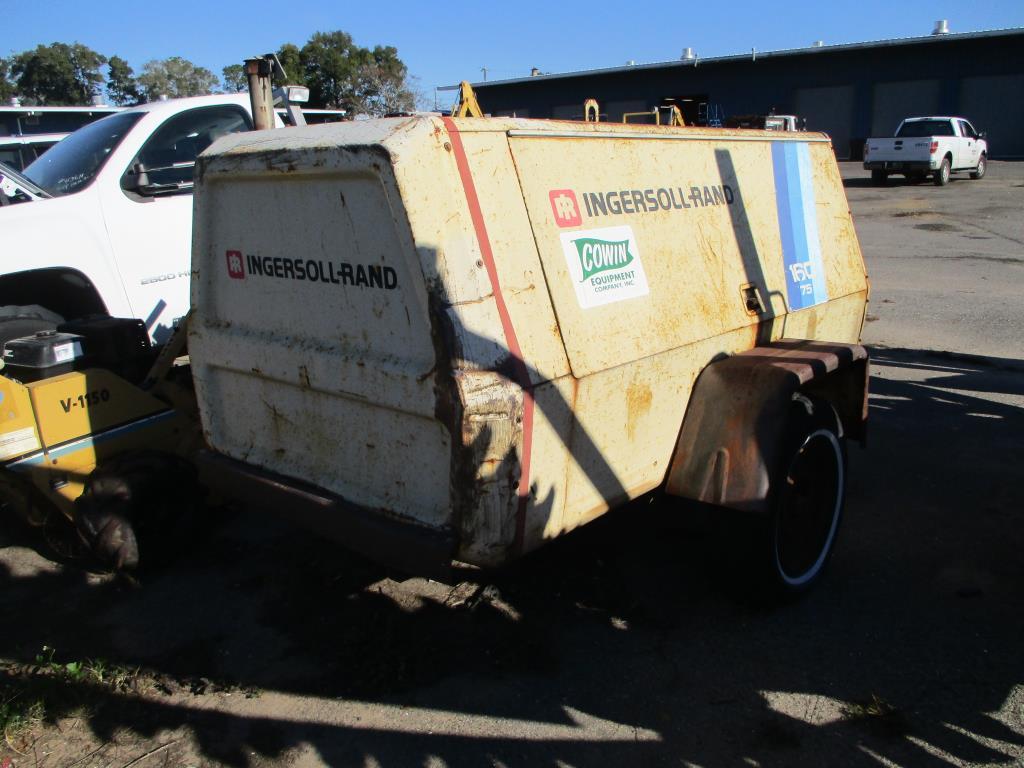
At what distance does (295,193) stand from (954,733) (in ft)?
10.0

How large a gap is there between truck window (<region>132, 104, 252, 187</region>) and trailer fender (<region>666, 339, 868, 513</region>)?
4.02 m

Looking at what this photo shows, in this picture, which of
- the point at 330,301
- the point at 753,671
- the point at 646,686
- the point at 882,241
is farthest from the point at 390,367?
the point at 882,241

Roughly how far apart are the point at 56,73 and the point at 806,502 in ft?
211

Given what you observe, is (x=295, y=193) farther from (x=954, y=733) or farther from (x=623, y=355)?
(x=954, y=733)

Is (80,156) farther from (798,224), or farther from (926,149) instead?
(926,149)

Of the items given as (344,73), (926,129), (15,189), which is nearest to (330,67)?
(344,73)

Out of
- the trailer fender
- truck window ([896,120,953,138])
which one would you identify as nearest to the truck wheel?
truck window ([896,120,953,138])

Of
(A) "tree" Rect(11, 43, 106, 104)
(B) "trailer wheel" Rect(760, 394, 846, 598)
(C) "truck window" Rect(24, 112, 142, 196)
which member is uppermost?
(A) "tree" Rect(11, 43, 106, 104)

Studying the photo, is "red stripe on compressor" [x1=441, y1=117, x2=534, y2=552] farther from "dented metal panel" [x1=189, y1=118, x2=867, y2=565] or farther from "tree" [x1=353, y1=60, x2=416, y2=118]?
"tree" [x1=353, y1=60, x2=416, y2=118]

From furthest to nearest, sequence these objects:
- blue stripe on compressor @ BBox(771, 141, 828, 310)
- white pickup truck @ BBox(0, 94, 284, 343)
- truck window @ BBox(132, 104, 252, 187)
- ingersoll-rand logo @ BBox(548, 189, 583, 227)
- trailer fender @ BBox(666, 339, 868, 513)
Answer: truck window @ BBox(132, 104, 252, 187)
white pickup truck @ BBox(0, 94, 284, 343)
blue stripe on compressor @ BBox(771, 141, 828, 310)
trailer fender @ BBox(666, 339, 868, 513)
ingersoll-rand logo @ BBox(548, 189, 583, 227)

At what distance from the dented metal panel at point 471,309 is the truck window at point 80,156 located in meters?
2.44

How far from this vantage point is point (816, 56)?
3316 centimetres

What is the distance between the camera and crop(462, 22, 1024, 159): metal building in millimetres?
30641

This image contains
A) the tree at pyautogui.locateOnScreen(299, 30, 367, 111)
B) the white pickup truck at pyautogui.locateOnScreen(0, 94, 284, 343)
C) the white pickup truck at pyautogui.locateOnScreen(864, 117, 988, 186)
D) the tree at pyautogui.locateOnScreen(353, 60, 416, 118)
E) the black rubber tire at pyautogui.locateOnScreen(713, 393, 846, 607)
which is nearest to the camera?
the black rubber tire at pyautogui.locateOnScreen(713, 393, 846, 607)
